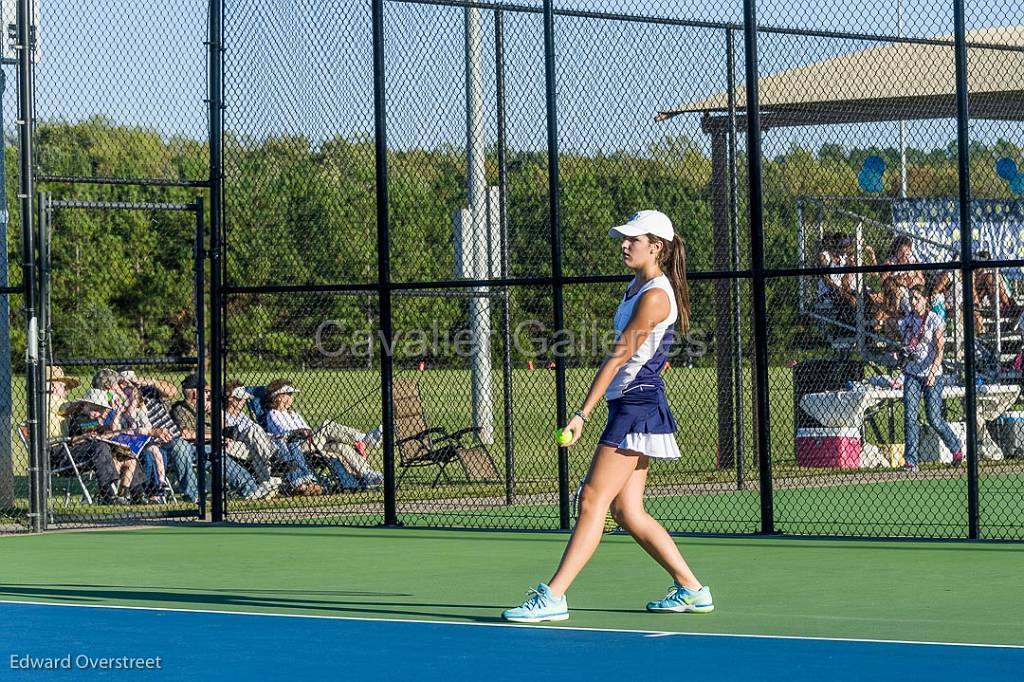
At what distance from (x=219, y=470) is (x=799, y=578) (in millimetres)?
5384

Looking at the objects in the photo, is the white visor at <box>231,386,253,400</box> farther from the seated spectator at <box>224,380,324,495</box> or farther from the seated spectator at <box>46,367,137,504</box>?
the seated spectator at <box>46,367,137,504</box>

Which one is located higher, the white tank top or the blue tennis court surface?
the white tank top

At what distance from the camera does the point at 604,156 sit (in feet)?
50.3

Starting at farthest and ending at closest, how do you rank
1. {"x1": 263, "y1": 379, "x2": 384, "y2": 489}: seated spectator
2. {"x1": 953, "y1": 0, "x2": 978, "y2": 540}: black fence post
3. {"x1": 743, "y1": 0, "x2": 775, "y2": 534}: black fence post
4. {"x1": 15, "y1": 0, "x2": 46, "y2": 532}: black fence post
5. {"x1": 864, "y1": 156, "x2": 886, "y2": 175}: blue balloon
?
1. {"x1": 263, "y1": 379, "x2": 384, "y2": 489}: seated spectator
2. {"x1": 864, "y1": 156, "x2": 886, "y2": 175}: blue balloon
3. {"x1": 15, "y1": 0, "x2": 46, "y2": 532}: black fence post
4. {"x1": 743, "y1": 0, "x2": 775, "y2": 534}: black fence post
5. {"x1": 953, "y1": 0, "x2": 978, "y2": 540}: black fence post

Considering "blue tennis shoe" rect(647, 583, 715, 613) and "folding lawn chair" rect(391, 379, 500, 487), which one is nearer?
"blue tennis shoe" rect(647, 583, 715, 613)

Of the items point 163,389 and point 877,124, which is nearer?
point 877,124

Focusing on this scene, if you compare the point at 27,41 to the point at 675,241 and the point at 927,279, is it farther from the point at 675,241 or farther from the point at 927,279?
the point at 927,279

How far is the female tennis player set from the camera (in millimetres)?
8484

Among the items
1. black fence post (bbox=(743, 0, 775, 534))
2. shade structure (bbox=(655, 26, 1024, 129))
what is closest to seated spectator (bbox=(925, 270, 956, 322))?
shade structure (bbox=(655, 26, 1024, 129))

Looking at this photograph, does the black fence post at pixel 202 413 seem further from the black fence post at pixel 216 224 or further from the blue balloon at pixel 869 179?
the blue balloon at pixel 869 179

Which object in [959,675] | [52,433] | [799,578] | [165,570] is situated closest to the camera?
[959,675]

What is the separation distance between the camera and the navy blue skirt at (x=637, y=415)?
8.52m

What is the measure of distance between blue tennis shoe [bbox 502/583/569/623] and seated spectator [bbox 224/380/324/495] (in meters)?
6.97

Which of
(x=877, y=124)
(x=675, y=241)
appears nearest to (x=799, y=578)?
(x=675, y=241)
